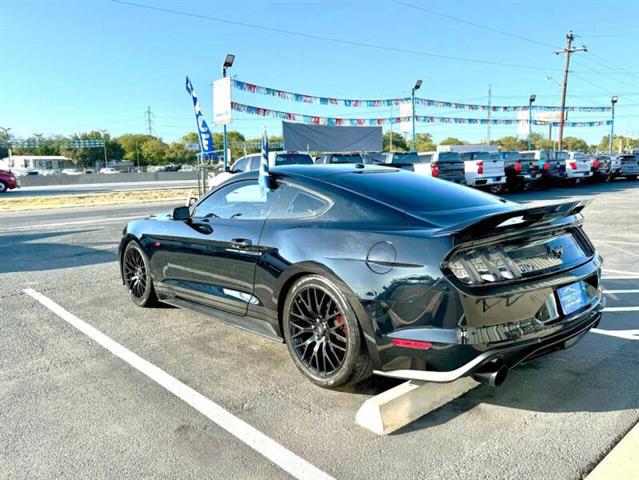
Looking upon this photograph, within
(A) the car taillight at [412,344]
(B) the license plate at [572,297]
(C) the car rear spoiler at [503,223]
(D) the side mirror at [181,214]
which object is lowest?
(A) the car taillight at [412,344]

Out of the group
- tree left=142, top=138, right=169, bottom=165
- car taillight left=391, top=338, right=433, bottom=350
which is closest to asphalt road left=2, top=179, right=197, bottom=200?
car taillight left=391, top=338, right=433, bottom=350

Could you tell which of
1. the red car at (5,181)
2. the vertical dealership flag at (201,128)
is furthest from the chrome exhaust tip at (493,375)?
the red car at (5,181)

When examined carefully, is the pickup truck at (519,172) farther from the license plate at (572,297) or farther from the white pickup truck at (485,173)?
the license plate at (572,297)

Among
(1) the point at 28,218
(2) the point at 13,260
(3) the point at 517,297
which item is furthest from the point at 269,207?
(1) the point at 28,218

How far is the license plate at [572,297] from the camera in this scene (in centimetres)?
318

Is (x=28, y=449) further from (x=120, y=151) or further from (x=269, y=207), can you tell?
(x=120, y=151)

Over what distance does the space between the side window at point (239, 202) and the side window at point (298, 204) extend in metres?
0.10

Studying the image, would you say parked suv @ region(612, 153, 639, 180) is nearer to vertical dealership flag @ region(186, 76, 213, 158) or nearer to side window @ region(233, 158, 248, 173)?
side window @ region(233, 158, 248, 173)

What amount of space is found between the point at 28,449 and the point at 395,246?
7.46ft

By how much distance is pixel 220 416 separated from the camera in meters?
3.16

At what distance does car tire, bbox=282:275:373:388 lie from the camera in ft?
10.5

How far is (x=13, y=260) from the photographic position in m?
8.13

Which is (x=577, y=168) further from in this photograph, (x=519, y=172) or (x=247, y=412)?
(x=247, y=412)

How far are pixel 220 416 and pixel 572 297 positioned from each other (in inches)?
89.3
